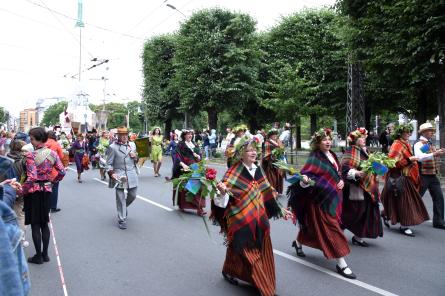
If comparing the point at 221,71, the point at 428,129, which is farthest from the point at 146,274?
the point at 221,71

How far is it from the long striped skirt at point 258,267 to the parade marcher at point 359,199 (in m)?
2.50

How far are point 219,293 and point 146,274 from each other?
115cm

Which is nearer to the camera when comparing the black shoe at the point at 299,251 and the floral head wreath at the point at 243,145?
the floral head wreath at the point at 243,145

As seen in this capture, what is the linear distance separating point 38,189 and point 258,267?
11.0ft

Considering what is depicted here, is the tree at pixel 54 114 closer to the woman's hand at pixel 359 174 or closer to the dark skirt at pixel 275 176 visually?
the dark skirt at pixel 275 176

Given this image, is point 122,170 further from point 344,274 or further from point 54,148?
point 344,274

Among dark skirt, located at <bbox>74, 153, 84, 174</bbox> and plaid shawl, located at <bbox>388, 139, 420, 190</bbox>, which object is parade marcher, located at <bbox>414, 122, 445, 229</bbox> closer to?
plaid shawl, located at <bbox>388, 139, 420, 190</bbox>

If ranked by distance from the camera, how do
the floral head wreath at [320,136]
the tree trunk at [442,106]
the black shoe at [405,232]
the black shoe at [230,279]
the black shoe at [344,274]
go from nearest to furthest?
the black shoe at [230,279], the black shoe at [344,274], the floral head wreath at [320,136], the black shoe at [405,232], the tree trunk at [442,106]

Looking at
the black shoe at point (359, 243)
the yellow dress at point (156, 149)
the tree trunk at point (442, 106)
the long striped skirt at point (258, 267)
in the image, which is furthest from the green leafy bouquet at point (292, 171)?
the yellow dress at point (156, 149)

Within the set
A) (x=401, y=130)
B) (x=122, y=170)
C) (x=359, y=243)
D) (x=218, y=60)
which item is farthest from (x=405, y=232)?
(x=218, y=60)

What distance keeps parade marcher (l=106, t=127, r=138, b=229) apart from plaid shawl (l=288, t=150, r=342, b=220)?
3791mm

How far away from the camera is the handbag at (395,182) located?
7711 mm

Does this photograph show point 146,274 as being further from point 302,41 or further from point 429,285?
point 302,41

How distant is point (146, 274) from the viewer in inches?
221
